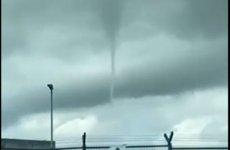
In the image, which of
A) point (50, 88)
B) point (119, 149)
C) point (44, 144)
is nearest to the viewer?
point (119, 149)

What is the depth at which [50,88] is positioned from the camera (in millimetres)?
25188

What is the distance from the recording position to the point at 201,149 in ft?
49.9

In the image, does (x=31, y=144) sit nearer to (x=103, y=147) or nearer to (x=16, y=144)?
(x=16, y=144)

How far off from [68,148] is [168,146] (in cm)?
318

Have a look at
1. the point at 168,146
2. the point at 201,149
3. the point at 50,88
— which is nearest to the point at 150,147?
the point at 168,146

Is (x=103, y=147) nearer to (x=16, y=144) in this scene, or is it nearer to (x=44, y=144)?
(x=16, y=144)

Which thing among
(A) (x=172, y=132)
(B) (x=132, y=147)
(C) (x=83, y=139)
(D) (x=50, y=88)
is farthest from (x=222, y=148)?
(D) (x=50, y=88)

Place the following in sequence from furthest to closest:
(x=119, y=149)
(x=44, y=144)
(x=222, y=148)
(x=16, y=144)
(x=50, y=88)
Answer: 1. (x=44, y=144)
2. (x=16, y=144)
3. (x=50, y=88)
4. (x=222, y=148)
5. (x=119, y=149)

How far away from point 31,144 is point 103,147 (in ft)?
85.8

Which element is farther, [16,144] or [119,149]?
[16,144]

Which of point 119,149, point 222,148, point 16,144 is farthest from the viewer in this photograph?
point 16,144

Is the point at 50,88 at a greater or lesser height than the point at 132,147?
greater

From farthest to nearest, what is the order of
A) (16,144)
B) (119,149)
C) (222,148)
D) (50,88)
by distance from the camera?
(16,144) → (50,88) → (222,148) → (119,149)

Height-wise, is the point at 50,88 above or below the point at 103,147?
above
